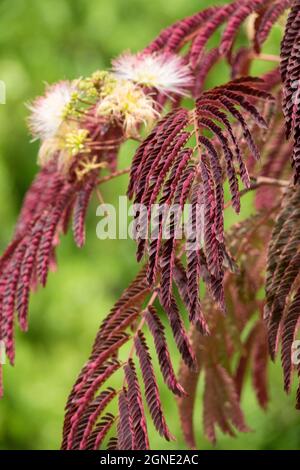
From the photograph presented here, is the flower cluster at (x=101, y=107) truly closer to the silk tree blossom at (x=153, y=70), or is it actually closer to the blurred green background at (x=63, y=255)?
the silk tree blossom at (x=153, y=70)

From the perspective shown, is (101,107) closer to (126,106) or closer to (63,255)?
(126,106)

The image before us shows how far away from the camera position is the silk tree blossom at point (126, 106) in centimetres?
136

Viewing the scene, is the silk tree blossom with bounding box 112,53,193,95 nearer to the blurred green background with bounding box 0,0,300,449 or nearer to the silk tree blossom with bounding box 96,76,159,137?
the silk tree blossom with bounding box 96,76,159,137

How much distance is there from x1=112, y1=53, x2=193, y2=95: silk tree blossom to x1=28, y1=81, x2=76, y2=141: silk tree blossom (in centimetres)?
7

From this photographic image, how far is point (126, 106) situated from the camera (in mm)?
1361

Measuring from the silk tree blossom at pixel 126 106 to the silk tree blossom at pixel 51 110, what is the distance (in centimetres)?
6

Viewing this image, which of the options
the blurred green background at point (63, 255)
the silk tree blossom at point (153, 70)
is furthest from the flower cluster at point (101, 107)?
the blurred green background at point (63, 255)

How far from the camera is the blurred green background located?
418 centimetres

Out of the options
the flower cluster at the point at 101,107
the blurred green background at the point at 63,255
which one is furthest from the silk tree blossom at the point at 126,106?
the blurred green background at the point at 63,255

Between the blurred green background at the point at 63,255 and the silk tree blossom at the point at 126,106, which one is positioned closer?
the silk tree blossom at the point at 126,106

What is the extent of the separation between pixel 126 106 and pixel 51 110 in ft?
0.43

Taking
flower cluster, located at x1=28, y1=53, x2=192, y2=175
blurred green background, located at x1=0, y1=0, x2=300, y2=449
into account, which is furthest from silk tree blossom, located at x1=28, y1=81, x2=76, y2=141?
blurred green background, located at x1=0, y1=0, x2=300, y2=449

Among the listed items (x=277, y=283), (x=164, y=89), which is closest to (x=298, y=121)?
(x=277, y=283)

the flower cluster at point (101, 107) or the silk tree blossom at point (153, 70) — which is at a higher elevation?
the silk tree blossom at point (153, 70)
